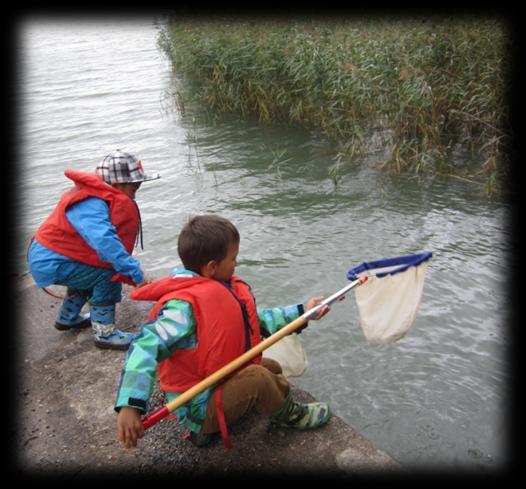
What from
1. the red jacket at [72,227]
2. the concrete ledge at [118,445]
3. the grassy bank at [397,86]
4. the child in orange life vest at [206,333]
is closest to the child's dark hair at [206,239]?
the child in orange life vest at [206,333]

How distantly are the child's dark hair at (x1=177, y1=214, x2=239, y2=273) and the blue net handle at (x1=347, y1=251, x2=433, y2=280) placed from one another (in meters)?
0.64

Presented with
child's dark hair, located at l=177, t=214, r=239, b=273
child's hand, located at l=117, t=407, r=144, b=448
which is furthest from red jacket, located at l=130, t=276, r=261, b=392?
child's hand, located at l=117, t=407, r=144, b=448

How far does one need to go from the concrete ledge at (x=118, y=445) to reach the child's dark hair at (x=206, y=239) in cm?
90

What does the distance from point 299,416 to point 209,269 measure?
859 millimetres

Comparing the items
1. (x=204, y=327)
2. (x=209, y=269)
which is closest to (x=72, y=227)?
(x=209, y=269)

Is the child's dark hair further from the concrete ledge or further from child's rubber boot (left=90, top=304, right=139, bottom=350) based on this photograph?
child's rubber boot (left=90, top=304, right=139, bottom=350)

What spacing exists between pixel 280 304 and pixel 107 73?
12.6 metres

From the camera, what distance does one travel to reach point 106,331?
3.48 metres

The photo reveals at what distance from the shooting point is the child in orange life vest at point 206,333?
234 cm

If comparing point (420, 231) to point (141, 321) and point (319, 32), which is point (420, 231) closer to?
point (141, 321)

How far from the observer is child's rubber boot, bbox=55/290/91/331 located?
3.61 meters

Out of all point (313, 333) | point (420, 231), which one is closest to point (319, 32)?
point (420, 231)

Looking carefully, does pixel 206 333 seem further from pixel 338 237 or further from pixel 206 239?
pixel 338 237

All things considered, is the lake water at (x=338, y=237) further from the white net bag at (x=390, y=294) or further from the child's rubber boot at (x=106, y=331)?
the child's rubber boot at (x=106, y=331)
